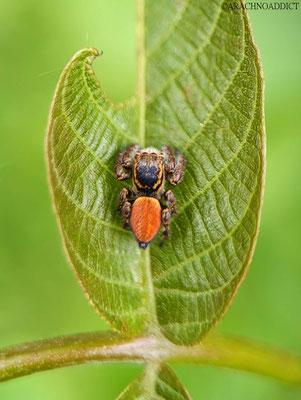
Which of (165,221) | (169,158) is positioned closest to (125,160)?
(169,158)

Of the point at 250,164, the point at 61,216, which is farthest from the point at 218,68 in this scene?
the point at 61,216

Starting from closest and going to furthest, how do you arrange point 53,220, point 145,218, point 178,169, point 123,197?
point 178,169 < point 123,197 < point 145,218 < point 53,220

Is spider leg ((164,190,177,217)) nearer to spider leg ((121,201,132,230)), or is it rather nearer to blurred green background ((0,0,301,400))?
spider leg ((121,201,132,230))

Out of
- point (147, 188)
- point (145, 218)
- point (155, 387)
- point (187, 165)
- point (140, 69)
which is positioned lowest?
point (155, 387)

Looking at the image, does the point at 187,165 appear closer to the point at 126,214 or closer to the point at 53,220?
the point at 126,214

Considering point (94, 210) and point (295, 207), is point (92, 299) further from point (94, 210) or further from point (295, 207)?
point (295, 207)

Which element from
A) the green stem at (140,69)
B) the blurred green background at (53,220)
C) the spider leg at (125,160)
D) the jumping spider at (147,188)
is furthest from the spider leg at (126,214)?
the blurred green background at (53,220)

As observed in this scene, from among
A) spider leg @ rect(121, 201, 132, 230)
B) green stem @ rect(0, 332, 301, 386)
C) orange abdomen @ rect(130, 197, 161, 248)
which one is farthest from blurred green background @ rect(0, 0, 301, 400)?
spider leg @ rect(121, 201, 132, 230)
